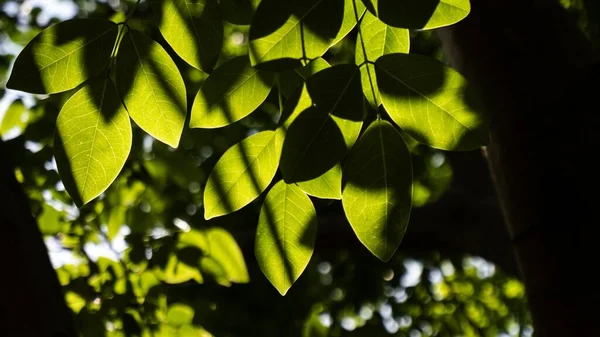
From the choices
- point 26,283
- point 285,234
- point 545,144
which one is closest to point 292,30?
point 285,234

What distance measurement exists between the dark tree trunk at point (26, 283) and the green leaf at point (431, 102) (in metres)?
0.77

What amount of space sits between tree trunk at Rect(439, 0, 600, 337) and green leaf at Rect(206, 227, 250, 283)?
3.17ft

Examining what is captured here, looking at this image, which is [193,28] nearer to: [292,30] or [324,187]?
[292,30]

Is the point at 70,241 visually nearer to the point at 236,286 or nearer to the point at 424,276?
the point at 236,286

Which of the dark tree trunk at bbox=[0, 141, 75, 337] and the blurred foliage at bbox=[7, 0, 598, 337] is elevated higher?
the dark tree trunk at bbox=[0, 141, 75, 337]

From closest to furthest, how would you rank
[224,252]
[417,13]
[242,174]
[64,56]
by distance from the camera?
[417,13], [64,56], [242,174], [224,252]

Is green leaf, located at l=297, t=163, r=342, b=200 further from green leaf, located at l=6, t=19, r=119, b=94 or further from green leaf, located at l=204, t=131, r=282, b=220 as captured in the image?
green leaf, located at l=6, t=19, r=119, b=94

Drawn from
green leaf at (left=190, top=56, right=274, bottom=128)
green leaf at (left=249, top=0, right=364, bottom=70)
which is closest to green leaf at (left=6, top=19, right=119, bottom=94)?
green leaf at (left=190, top=56, right=274, bottom=128)

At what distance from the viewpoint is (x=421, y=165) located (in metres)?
3.90

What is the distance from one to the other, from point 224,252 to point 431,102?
1.32 m

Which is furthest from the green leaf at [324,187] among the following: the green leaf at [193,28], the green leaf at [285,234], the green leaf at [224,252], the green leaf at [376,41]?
the green leaf at [224,252]

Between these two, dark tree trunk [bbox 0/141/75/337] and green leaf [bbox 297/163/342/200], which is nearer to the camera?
green leaf [bbox 297/163/342/200]

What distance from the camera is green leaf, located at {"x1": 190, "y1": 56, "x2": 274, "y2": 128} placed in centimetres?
108

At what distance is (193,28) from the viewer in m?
0.96
